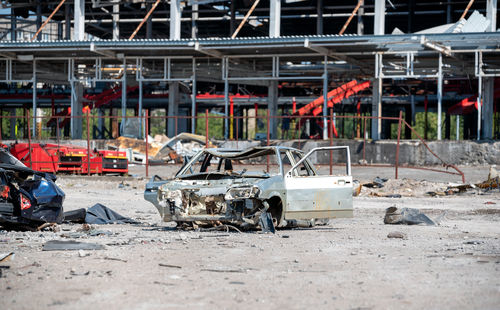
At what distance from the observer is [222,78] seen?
37.0m

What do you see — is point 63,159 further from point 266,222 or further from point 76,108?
point 266,222

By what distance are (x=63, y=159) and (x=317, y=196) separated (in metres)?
15.8

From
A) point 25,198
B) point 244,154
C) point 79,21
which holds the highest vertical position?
point 79,21

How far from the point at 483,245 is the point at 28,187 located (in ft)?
21.6

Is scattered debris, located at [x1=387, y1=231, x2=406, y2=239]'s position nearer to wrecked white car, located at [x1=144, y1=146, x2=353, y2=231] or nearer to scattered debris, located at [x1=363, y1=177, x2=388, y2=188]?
wrecked white car, located at [x1=144, y1=146, x2=353, y2=231]

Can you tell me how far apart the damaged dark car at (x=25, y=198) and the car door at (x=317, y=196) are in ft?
11.7

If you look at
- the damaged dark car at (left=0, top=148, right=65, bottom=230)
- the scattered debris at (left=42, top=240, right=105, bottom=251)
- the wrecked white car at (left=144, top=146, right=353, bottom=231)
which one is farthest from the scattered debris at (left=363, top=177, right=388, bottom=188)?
the scattered debris at (left=42, top=240, right=105, bottom=251)

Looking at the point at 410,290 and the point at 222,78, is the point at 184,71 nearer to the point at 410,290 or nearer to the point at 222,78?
the point at 222,78

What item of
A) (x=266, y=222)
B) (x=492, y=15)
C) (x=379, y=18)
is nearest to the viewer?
(x=266, y=222)

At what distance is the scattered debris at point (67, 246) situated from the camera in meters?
9.57

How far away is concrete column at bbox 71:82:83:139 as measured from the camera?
128ft

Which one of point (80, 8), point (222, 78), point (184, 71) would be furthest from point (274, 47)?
point (80, 8)

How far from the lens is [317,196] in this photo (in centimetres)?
1209

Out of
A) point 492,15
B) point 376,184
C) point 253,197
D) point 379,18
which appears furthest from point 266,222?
point 379,18
